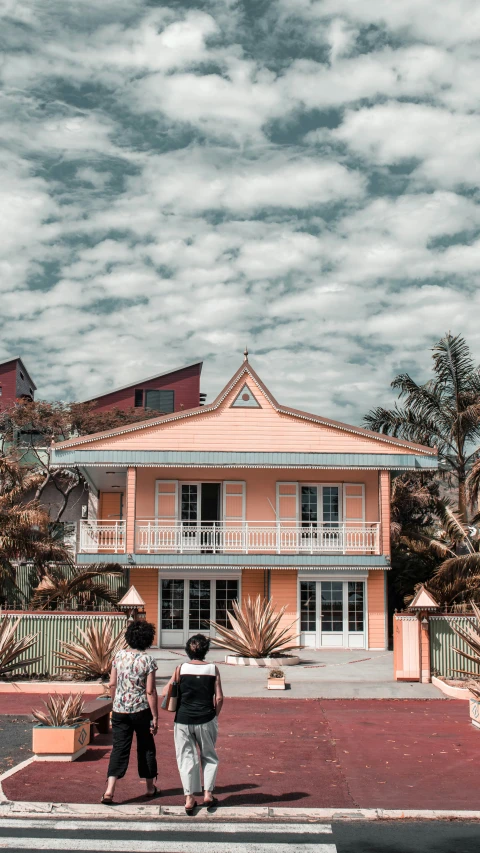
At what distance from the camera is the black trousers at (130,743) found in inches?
314

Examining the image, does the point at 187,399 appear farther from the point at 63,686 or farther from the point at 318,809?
the point at 318,809

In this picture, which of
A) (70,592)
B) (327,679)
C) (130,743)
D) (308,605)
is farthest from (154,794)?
(308,605)

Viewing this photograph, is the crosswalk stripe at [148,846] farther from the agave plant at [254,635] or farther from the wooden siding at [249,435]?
the wooden siding at [249,435]

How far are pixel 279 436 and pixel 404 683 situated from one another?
10.6 metres

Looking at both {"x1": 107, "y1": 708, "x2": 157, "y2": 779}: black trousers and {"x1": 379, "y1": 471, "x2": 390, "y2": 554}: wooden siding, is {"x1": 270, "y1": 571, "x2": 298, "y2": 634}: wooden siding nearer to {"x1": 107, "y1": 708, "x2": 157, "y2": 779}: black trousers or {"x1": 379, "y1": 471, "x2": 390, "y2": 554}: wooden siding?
{"x1": 379, "y1": 471, "x2": 390, "y2": 554}: wooden siding

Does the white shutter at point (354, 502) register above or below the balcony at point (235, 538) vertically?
above

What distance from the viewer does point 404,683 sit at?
57.6 ft

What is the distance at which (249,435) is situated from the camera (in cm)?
2667

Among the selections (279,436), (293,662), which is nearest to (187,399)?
(279,436)

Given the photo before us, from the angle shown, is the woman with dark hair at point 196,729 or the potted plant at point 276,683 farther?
the potted plant at point 276,683

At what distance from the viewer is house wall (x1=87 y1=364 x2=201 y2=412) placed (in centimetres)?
5272

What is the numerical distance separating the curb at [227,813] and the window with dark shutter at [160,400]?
1791 inches

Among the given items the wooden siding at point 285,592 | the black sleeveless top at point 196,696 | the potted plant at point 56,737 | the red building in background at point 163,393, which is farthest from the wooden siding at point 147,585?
the red building in background at point 163,393

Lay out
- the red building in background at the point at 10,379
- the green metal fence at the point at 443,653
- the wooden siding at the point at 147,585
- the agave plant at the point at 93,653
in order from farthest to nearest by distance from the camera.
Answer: the red building in background at the point at 10,379 < the wooden siding at the point at 147,585 < the green metal fence at the point at 443,653 < the agave plant at the point at 93,653
